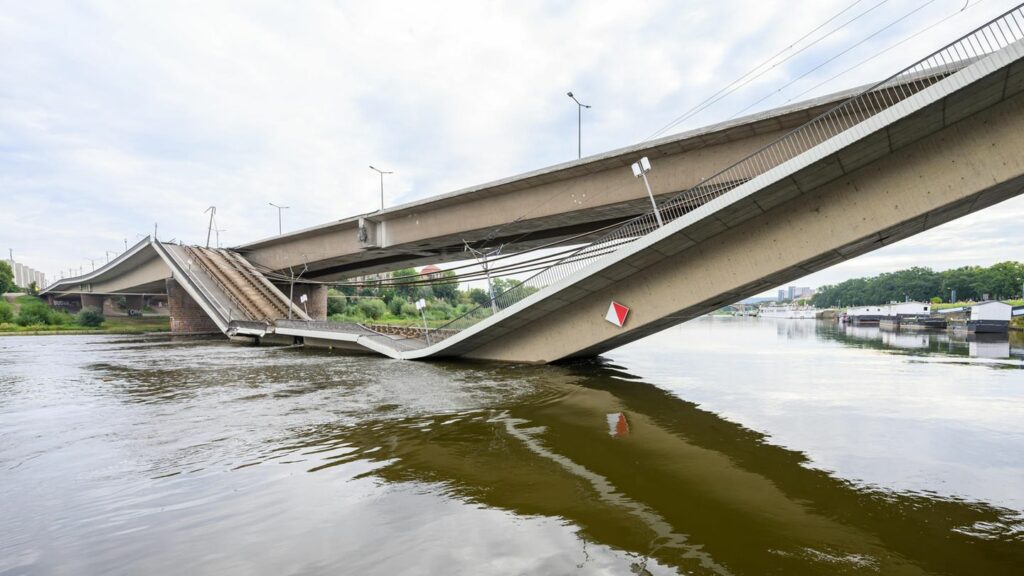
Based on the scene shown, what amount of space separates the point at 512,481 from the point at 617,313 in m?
10.7

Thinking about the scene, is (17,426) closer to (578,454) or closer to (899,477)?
(578,454)

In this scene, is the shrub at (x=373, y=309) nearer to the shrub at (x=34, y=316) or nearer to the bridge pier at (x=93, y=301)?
the bridge pier at (x=93, y=301)

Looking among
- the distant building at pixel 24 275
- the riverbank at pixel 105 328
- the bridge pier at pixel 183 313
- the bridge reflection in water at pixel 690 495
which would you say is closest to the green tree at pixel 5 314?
the riverbank at pixel 105 328

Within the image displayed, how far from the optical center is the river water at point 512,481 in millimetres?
3709

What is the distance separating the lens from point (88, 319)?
150 ft

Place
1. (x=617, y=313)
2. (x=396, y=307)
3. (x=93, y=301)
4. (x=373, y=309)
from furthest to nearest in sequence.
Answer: (x=396, y=307) → (x=373, y=309) → (x=93, y=301) → (x=617, y=313)

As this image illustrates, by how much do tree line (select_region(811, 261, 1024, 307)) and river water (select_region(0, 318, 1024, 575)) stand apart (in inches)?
3868

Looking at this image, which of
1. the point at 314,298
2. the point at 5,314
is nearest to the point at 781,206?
the point at 314,298

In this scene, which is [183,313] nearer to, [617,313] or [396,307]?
[396,307]

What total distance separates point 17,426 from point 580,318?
1397 cm

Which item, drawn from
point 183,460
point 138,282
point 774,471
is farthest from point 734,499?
point 138,282

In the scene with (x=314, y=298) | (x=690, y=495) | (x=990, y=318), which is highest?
(x=314, y=298)

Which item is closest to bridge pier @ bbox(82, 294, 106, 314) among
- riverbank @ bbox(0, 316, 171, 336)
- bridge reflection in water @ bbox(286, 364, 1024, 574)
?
riverbank @ bbox(0, 316, 171, 336)

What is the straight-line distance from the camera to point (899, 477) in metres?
5.53
